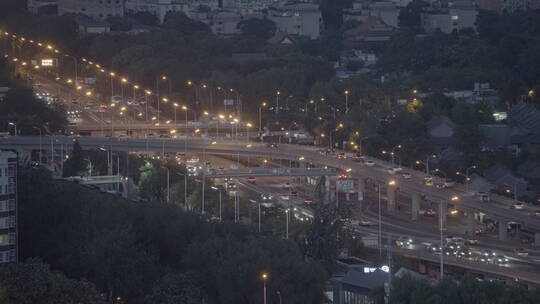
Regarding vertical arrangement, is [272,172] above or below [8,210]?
below

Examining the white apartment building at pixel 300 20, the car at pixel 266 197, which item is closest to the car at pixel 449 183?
the car at pixel 266 197

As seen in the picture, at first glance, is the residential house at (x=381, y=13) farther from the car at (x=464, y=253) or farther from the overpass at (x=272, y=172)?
the car at (x=464, y=253)

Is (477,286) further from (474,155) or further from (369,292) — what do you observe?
(474,155)

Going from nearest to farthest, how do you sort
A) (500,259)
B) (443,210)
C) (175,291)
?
(175,291), (500,259), (443,210)

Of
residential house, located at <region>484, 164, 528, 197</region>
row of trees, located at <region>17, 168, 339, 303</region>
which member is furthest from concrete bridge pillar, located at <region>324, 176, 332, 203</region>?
row of trees, located at <region>17, 168, 339, 303</region>

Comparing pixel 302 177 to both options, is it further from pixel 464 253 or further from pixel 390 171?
pixel 464 253

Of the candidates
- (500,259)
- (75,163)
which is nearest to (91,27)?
(75,163)

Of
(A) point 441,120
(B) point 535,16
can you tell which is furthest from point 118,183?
(B) point 535,16
